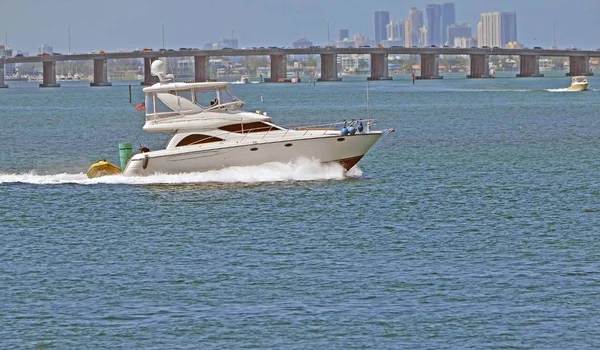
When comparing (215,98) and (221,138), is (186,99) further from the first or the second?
(221,138)

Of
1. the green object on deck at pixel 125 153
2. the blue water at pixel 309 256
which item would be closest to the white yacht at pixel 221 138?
the blue water at pixel 309 256

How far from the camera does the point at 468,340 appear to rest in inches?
993

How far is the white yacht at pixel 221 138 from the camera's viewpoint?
48.0m

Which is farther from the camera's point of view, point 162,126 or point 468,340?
point 162,126

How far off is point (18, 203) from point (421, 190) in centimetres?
1433

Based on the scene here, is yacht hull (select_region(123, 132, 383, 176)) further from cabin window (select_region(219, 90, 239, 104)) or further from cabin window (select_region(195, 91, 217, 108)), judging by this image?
cabin window (select_region(219, 90, 239, 104))

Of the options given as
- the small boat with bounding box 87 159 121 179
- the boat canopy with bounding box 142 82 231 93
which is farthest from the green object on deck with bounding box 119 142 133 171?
the boat canopy with bounding box 142 82 231 93

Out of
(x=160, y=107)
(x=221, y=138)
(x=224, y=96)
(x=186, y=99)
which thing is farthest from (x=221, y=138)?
(x=160, y=107)

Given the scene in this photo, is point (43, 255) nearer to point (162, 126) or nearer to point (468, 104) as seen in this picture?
point (162, 126)

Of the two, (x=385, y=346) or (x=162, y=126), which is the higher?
(x=162, y=126)

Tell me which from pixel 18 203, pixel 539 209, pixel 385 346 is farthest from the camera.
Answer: pixel 18 203

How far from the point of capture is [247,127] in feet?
159

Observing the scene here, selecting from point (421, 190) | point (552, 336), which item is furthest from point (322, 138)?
point (552, 336)

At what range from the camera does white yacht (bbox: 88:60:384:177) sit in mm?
48025
